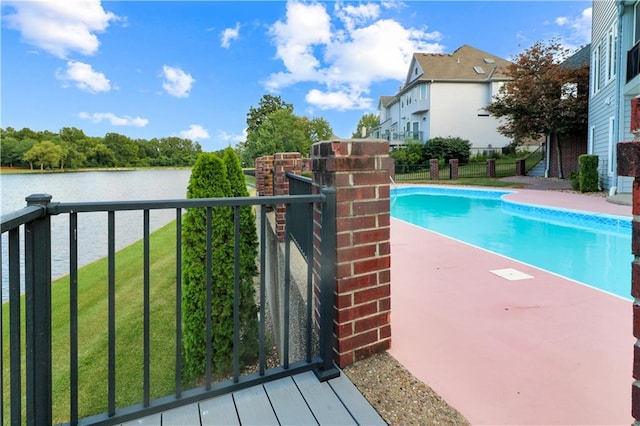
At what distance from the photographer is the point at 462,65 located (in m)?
26.9

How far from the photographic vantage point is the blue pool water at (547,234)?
4867 mm

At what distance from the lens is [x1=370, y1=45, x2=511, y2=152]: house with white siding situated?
26.2 metres

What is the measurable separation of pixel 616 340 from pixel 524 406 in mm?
1107

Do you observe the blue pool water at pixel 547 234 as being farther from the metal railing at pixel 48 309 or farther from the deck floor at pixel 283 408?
the metal railing at pixel 48 309

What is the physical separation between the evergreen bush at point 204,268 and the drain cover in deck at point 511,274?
8.61 ft

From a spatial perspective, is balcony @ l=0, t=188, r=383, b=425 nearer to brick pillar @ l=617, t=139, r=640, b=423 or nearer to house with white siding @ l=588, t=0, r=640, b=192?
brick pillar @ l=617, t=139, r=640, b=423

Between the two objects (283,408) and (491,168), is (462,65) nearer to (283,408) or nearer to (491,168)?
(491,168)

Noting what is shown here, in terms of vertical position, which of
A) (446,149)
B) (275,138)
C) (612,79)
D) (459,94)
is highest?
(459,94)

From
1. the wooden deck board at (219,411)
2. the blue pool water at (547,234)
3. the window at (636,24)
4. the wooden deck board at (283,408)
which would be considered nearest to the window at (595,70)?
the window at (636,24)

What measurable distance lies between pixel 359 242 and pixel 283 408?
0.86 metres

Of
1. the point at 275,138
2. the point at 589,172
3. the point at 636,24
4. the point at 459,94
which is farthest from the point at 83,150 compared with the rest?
the point at 636,24

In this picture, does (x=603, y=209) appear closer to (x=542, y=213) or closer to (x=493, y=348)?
(x=542, y=213)

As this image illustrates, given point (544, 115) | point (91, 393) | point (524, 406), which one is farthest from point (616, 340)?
point (544, 115)

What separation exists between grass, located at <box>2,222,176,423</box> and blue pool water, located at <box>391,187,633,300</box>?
15.1 feet
